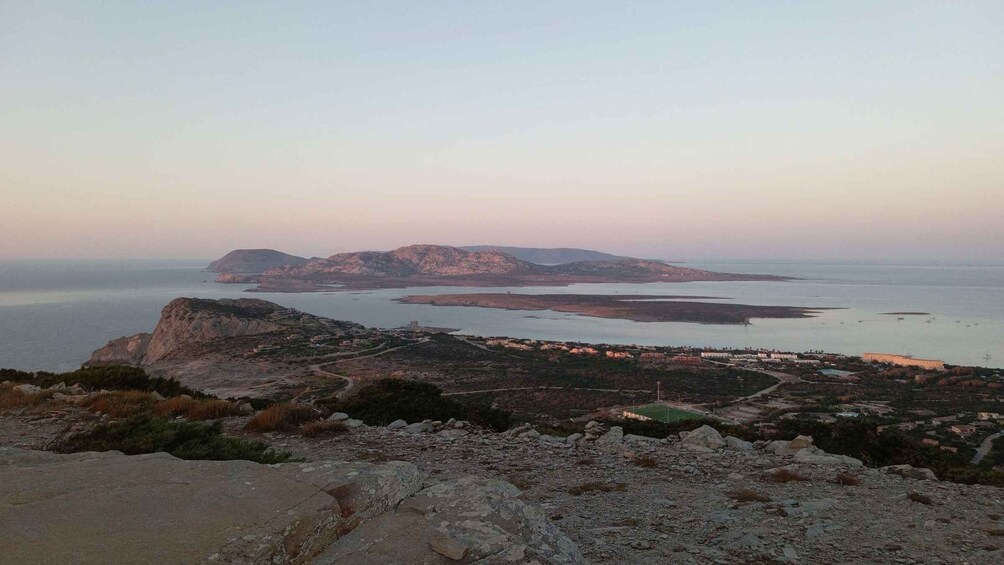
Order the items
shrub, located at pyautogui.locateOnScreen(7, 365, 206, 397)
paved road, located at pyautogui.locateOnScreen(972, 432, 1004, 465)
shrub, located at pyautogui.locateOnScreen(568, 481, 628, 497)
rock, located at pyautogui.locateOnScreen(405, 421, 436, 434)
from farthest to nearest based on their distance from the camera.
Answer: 1. paved road, located at pyautogui.locateOnScreen(972, 432, 1004, 465)
2. shrub, located at pyautogui.locateOnScreen(7, 365, 206, 397)
3. rock, located at pyautogui.locateOnScreen(405, 421, 436, 434)
4. shrub, located at pyautogui.locateOnScreen(568, 481, 628, 497)

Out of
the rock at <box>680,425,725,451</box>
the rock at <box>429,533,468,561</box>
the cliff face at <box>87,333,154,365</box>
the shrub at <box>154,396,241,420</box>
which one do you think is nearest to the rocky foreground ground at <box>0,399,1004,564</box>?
the rock at <box>429,533,468,561</box>

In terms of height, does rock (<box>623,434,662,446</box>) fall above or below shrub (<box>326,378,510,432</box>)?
above

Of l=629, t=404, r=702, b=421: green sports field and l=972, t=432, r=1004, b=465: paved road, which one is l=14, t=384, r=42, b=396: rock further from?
l=972, t=432, r=1004, b=465: paved road

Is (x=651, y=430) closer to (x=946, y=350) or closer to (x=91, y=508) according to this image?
(x=91, y=508)

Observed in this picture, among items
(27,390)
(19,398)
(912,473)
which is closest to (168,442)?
(19,398)

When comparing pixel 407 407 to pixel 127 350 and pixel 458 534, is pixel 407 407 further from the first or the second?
pixel 127 350

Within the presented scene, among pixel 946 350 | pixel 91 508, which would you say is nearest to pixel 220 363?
pixel 91 508
